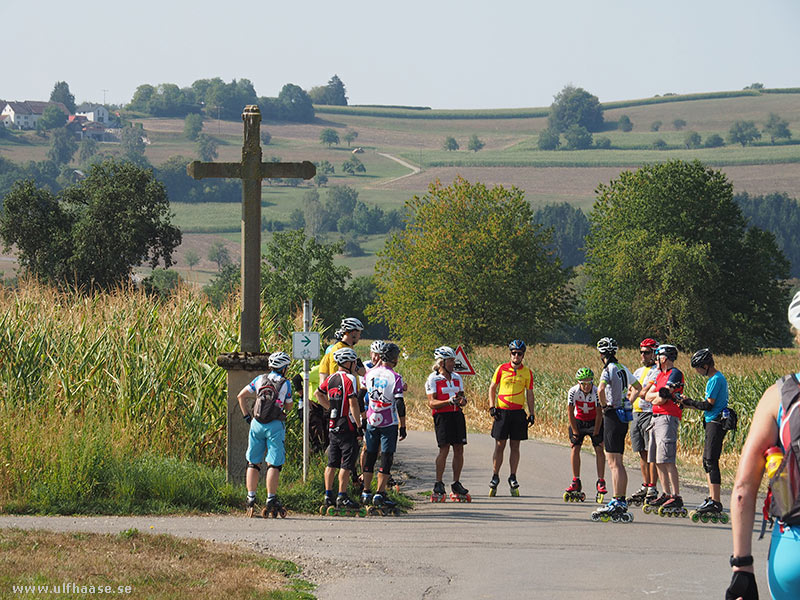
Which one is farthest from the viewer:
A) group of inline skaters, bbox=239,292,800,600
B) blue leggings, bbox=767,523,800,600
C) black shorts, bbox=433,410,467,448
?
black shorts, bbox=433,410,467,448

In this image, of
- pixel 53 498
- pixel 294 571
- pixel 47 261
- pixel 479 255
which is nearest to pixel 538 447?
pixel 53 498

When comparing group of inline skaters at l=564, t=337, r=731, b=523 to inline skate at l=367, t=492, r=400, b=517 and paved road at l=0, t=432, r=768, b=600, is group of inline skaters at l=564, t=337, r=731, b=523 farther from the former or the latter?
inline skate at l=367, t=492, r=400, b=517

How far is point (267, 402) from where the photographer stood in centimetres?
1220

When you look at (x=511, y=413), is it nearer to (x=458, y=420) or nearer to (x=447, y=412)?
(x=458, y=420)

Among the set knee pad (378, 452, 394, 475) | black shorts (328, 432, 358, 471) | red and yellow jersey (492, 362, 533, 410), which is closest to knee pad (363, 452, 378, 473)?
knee pad (378, 452, 394, 475)

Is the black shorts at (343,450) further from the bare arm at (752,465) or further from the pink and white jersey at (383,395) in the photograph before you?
the bare arm at (752,465)

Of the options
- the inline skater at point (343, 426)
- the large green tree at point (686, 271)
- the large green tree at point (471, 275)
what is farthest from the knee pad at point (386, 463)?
the large green tree at point (686, 271)

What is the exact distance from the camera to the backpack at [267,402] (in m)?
12.2

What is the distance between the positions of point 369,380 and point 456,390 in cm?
155

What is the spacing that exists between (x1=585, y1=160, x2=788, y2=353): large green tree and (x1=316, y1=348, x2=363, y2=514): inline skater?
56648 millimetres

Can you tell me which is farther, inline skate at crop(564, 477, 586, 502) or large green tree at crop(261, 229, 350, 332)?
large green tree at crop(261, 229, 350, 332)

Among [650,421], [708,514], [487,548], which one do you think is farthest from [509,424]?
[487,548]

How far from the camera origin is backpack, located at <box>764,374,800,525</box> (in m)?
4.02

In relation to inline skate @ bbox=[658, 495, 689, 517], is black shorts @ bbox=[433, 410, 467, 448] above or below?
above
